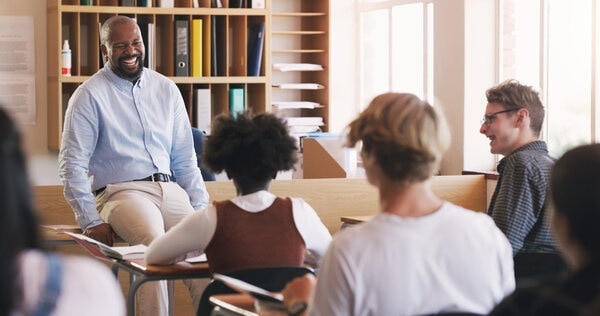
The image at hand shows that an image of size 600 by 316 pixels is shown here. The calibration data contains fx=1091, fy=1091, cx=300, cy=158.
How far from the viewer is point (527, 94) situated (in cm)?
392

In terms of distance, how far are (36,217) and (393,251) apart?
97 centimetres

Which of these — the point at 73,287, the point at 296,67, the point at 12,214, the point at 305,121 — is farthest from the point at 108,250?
the point at 296,67

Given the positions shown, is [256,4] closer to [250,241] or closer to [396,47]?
[396,47]

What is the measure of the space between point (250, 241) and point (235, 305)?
18.5 inches

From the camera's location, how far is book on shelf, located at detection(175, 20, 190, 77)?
7.20 m

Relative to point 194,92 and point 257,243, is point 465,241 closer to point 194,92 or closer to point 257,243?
point 257,243

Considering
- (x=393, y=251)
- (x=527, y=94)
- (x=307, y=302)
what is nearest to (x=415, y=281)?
(x=393, y=251)

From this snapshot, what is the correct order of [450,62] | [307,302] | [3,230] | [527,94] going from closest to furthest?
[3,230] → [307,302] → [527,94] → [450,62]

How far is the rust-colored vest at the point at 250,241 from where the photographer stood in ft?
9.88

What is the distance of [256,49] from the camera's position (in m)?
7.48

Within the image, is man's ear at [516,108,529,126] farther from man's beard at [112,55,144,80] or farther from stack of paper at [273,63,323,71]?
stack of paper at [273,63,323,71]

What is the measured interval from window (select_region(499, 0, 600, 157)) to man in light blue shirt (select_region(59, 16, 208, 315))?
2.44 m

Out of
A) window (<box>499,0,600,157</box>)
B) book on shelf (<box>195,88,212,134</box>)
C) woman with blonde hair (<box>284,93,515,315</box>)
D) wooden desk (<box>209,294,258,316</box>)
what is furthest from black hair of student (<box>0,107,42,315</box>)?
book on shelf (<box>195,88,212,134</box>)

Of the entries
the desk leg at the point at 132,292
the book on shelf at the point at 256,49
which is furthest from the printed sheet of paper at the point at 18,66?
the desk leg at the point at 132,292
